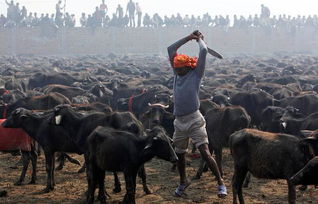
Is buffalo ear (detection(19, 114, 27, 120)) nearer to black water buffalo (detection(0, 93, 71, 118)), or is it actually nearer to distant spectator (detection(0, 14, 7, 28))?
black water buffalo (detection(0, 93, 71, 118))

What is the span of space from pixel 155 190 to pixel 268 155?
2.76 metres

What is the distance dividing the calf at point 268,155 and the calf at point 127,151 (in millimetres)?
1150

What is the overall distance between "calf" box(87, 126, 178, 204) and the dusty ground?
3.76 ft

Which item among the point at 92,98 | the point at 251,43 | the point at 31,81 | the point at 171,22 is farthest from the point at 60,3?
the point at 92,98

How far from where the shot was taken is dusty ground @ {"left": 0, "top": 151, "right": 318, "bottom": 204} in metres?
8.74

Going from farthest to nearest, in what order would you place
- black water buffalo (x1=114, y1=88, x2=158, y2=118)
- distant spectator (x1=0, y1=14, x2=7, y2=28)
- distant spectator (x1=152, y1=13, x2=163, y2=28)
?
distant spectator (x1=152, y1=13, x2=163, y2=28), distant spectator (x1=0, y1=14, x2=7, y2=28), black water buffalo (x1=114, y1=88, x2=158, y2=118)

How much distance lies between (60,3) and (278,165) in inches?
3973

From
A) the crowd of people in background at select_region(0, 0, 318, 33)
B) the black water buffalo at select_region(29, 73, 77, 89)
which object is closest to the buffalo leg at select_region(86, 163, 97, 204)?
the black water buffalo at select_region(29, 73, 77, 89)

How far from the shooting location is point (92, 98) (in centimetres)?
1827

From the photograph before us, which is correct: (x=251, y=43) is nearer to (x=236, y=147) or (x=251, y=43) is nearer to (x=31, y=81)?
(x=31, y=81)

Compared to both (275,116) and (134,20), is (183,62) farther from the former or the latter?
(134,20)

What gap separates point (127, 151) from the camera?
761cm

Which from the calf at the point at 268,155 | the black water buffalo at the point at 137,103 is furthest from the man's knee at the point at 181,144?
the black water buffalo at the point at 137,103

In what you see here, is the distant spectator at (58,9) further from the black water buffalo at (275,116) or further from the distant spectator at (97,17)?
the black water buffalo at (275,116)
